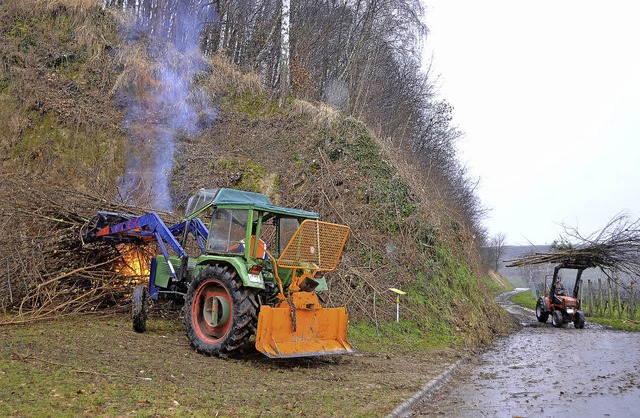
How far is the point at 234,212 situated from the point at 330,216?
6.49 metres

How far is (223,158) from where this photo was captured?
18.3 m

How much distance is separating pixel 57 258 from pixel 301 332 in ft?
19.7

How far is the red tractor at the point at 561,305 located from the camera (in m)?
19.7

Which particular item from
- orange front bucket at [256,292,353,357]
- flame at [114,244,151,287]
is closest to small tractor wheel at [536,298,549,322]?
orange front bucket at [256,292,353,357]

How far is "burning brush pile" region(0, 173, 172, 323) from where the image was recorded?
10.9 m

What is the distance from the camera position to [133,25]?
22.2 metres

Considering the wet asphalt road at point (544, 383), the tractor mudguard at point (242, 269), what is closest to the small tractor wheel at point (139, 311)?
the tractor mudguard at point (242, 269)

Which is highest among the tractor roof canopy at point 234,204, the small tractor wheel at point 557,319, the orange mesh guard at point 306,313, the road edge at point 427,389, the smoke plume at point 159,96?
the smoke plume at point 159,96

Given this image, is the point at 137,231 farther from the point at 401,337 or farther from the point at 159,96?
the point at 159,96

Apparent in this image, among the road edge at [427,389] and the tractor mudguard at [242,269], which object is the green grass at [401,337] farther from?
the tractor mudguard at [242,269]

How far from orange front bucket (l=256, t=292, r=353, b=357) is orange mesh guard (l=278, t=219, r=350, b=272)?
26.3 inches

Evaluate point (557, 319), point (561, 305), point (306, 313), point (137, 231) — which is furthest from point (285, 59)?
point (306, 313)

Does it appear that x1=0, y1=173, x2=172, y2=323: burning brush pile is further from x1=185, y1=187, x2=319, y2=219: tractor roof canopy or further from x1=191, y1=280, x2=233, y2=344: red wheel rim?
x1=191, y1=280, x2=233, y2=344: red wheel rim

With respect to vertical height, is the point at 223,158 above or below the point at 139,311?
above
